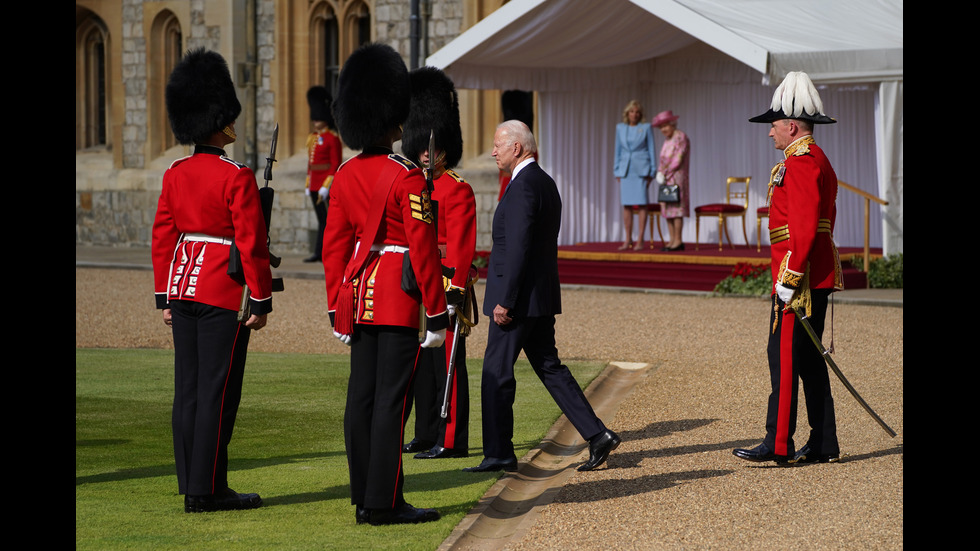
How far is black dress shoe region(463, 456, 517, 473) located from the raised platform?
732cm

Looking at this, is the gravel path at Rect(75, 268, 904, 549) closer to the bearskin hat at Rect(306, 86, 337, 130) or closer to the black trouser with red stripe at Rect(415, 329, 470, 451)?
the black trouser with red stripe at Rect(415, 329, 470, 451)

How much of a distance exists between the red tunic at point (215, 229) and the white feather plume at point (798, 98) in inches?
85.7

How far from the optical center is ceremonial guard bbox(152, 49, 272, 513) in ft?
14.9

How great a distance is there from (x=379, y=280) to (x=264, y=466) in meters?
1.45

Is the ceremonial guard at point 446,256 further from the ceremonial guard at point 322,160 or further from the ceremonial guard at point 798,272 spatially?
the ceremonial guard at point 322,160

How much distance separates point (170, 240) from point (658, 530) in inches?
77.3

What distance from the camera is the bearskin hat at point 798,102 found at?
533 cm

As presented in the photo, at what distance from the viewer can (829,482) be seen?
503 centimetres

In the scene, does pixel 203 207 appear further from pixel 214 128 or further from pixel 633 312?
pixel 633 312

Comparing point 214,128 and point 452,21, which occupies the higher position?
point 452,21

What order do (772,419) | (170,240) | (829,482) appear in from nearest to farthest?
(170,240)
(829,482)
(772,419)

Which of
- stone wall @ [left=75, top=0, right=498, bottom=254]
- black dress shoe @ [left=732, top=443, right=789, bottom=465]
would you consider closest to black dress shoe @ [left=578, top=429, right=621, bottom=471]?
black dress shoe @ [left=732, top=443, right=789, bottom=465]

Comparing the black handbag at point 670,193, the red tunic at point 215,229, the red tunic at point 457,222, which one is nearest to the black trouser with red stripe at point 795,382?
the red tunic at point 457,222
